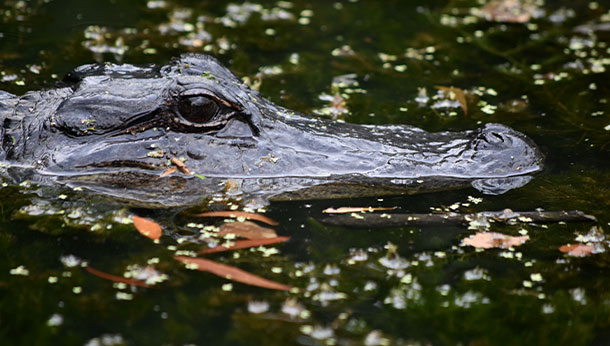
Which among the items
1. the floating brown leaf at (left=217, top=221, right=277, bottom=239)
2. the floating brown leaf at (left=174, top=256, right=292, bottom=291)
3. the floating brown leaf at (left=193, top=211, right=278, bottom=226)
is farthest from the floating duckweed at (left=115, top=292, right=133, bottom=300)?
the floating brown leaf at (left=193, top=211, right=278, bottom=226)

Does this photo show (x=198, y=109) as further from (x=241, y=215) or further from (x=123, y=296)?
(x=123, y=296)

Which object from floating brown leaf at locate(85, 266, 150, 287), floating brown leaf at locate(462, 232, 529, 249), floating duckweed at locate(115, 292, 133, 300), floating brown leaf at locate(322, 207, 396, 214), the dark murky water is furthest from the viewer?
floating brown leaf at locate(322, 207, 396, 214)

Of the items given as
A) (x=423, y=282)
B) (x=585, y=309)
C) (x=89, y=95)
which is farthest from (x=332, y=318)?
(x=89, y=95)

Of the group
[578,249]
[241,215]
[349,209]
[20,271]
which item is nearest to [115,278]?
[20,271]

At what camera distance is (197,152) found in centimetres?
448

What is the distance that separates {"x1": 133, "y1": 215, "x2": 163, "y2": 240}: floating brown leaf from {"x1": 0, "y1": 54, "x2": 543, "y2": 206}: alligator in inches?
8.8

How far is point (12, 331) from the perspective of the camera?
3.19 meters

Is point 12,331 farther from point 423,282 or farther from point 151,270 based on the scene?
point 423,282

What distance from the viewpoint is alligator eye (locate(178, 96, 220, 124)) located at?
4.38 metres

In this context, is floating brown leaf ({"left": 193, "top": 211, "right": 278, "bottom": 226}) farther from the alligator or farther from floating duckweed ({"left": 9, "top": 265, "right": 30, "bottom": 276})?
floating duckweed ({"left": 9, "top": 265, "right": 30, "bottom": 276})

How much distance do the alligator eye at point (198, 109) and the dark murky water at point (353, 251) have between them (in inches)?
22.0

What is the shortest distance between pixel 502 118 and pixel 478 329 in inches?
126

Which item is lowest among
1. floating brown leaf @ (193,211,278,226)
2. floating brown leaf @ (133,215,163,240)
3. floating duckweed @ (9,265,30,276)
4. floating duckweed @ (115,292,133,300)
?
floating duckweed @ (9,265,30,276)

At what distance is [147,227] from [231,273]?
76cm
